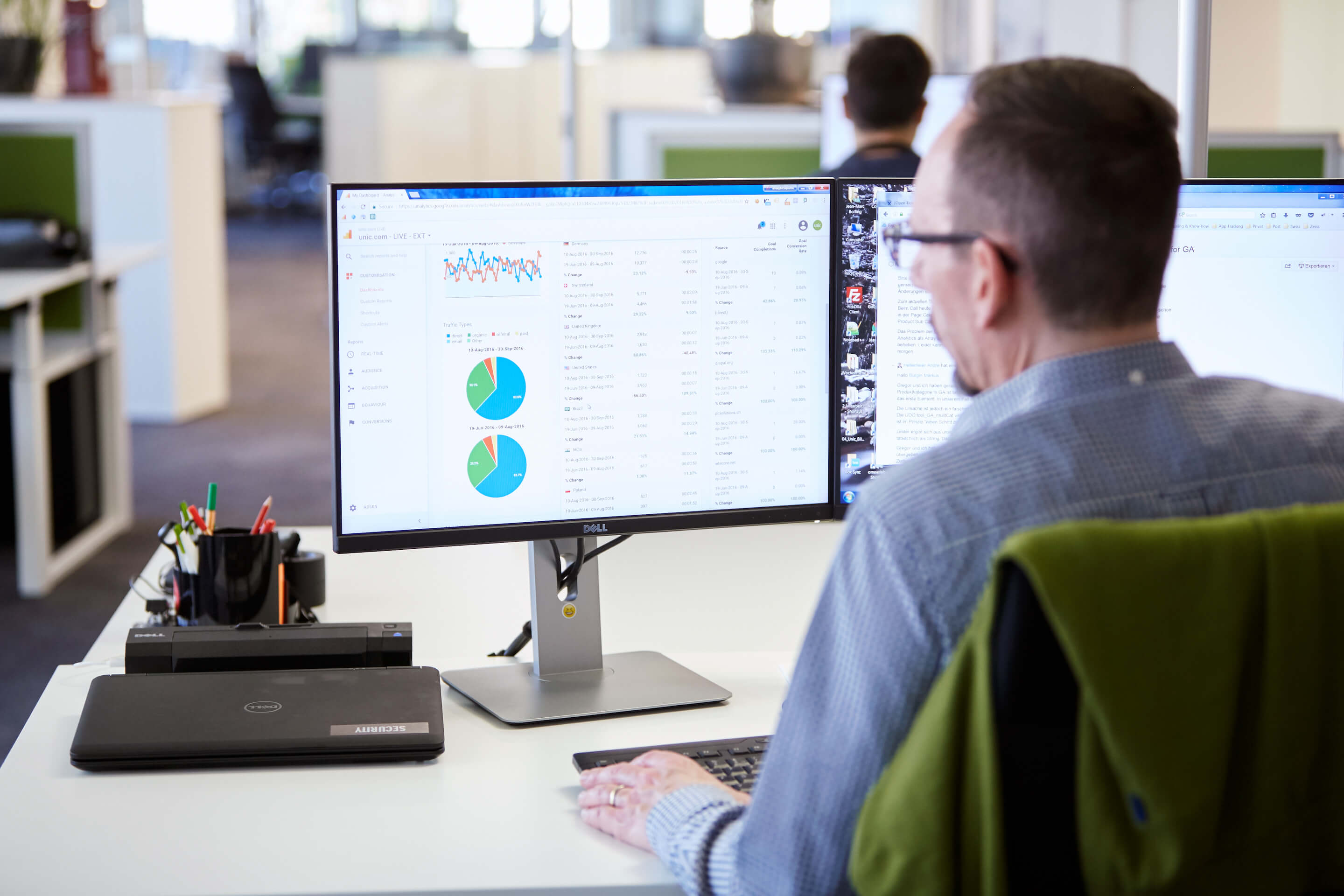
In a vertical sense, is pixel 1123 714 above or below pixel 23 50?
below

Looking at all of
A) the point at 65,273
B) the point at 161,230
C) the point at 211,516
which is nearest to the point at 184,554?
the point at 211,516

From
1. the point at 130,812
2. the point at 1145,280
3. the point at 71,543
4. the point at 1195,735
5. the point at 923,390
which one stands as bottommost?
the point at 71,543

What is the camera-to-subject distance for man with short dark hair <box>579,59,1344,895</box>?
0.76 m

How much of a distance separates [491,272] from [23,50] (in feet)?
13.4

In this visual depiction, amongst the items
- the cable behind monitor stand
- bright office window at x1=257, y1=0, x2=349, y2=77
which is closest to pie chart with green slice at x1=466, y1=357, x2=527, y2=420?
the cable behind monitor stand

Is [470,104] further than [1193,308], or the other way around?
[470,104]

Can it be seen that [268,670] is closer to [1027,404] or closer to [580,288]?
[580,288]

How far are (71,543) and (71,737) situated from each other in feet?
9.15

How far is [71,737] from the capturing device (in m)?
1.12

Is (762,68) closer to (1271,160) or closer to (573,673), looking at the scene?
(1271,160)

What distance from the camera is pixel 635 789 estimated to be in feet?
3.25

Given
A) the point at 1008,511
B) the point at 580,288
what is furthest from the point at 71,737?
the point at 1008,511

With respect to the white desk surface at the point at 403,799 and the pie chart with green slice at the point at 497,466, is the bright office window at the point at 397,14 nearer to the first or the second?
the white desk surface at the point at 403,799

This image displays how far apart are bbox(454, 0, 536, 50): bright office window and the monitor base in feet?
31.0
